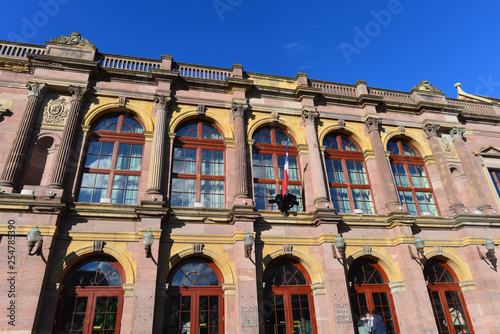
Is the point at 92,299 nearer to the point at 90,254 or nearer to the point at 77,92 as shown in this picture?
the point at 90,254

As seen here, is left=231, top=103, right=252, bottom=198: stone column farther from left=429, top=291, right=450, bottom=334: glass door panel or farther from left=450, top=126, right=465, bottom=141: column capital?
left=450, top=126, right=465, bottom=141: column capital

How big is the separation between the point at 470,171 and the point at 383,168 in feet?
16.8

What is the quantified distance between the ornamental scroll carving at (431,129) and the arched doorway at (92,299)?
1633 cm

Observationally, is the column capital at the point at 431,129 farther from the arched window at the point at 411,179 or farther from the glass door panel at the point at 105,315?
the glass door panel at the point at 105,315

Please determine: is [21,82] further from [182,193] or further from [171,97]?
[182,193]

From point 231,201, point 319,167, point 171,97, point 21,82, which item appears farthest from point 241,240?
point 21,82

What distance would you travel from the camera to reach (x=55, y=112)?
1408 centimetres

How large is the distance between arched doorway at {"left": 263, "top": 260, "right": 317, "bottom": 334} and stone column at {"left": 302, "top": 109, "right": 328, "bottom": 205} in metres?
3.13

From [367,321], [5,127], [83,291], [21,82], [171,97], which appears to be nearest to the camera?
[83,291]

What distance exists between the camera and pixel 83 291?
37.3ft

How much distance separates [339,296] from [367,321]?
137 cm

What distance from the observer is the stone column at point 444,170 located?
15828 mm

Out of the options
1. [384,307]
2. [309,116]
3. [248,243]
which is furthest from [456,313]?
[309,116]

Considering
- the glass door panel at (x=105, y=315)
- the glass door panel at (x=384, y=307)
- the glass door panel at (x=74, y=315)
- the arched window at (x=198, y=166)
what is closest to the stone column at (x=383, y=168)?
the glass door panel at (x=384, y=307)
